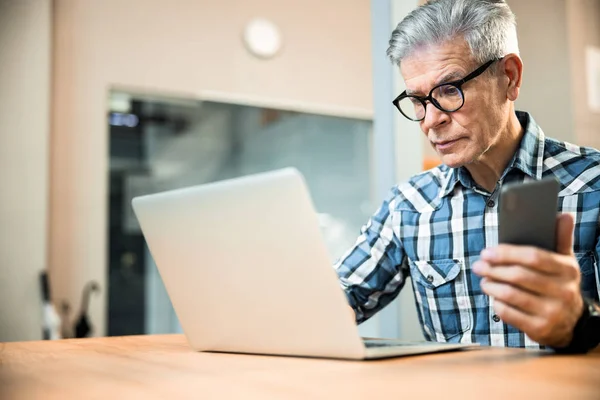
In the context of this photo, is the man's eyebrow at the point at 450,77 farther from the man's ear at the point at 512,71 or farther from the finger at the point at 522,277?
the finger at the point at 522,277

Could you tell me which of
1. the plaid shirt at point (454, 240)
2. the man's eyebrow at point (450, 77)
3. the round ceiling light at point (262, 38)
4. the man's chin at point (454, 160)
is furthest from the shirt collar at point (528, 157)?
the round ceiling light at point (262, 38)

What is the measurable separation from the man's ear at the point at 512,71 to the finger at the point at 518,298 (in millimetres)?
776

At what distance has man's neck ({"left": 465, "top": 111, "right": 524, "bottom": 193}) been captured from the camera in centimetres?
143

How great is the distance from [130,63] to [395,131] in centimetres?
220

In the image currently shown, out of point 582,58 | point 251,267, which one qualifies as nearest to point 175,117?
point 582,58

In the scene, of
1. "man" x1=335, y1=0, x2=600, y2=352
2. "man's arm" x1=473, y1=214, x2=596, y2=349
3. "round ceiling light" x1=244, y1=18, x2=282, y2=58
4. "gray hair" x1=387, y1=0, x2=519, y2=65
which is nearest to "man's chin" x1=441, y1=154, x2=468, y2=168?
"man" x1=335, y1=0, x2=600, y2=352

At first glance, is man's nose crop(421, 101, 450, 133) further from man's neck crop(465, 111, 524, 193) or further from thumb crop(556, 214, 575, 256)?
thumb crop(556, 214, 575, 256)

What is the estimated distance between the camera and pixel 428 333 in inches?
62.3

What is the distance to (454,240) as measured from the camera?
150 cm

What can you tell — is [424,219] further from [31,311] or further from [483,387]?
[31,311]

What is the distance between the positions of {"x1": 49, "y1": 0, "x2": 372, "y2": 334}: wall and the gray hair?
254 cm

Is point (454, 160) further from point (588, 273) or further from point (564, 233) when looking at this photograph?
point (564, 233)

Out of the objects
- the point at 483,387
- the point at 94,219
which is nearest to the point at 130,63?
the point at 94,219

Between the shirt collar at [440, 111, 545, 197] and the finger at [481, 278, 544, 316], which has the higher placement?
the shirt collar at [440, 111, 545, 197]
